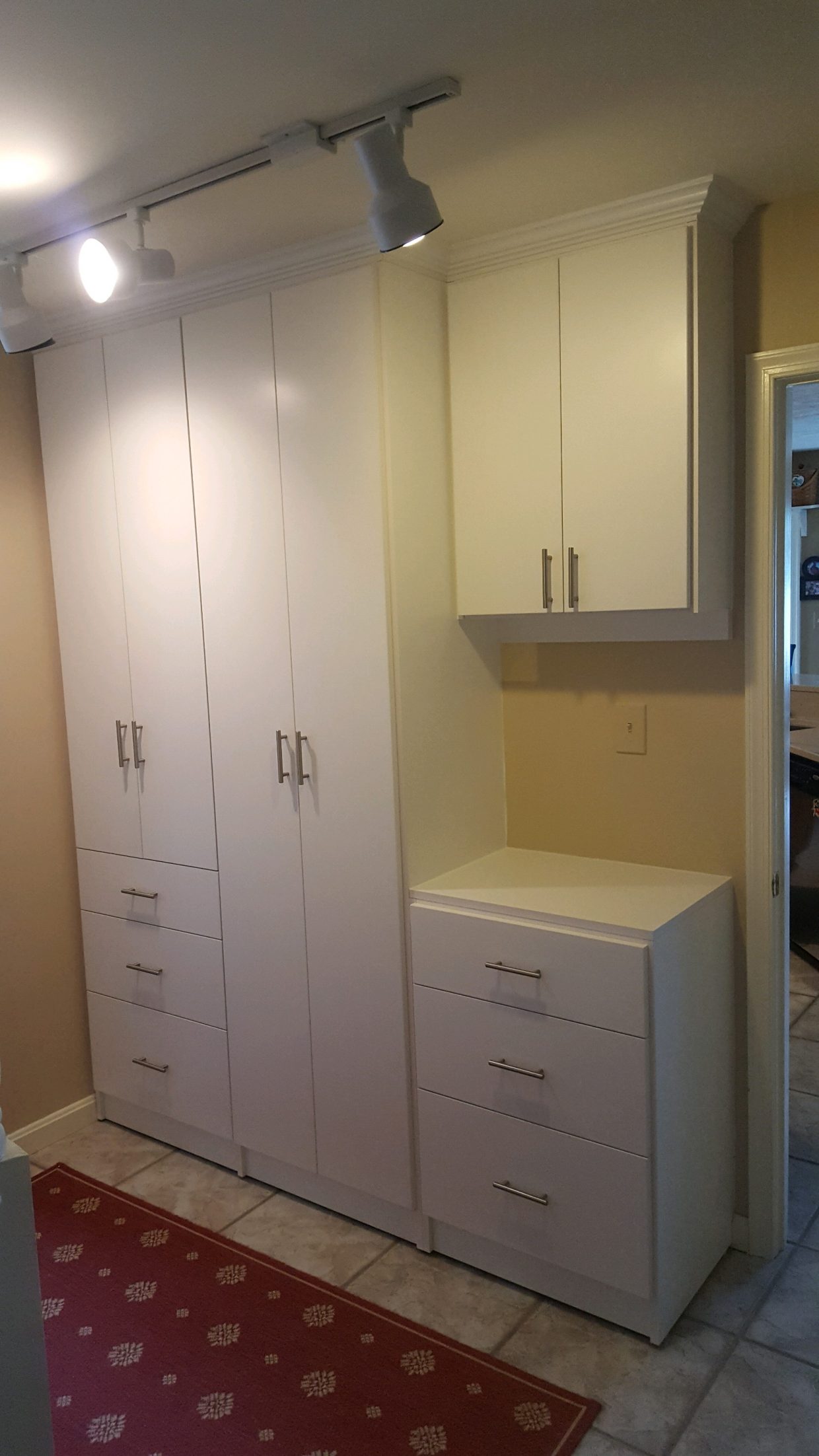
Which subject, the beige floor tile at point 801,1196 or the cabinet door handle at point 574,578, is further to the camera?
the beige floor tile at point 801,1196

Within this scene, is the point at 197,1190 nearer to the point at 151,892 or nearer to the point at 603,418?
the point at 151,892

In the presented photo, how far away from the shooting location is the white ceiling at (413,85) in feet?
5.13

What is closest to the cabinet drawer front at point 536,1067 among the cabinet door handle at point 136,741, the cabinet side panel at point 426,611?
the cabinet side panel at point 426,611

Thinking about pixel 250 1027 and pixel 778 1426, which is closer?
pixel 778 1426

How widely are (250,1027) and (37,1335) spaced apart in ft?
4.44

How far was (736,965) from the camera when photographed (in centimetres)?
261

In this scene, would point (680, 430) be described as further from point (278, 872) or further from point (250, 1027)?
point (250, 1027)

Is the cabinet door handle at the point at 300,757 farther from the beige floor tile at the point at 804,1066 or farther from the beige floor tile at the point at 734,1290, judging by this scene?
the beige floor tile at the point at 804,1066

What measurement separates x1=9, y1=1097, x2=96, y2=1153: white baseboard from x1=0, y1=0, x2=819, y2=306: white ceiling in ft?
8.48

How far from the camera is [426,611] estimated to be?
264 cm

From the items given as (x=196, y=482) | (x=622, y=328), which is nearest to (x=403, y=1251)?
(x=196, y=482)

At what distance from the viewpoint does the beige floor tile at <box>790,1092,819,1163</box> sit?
3.11 m

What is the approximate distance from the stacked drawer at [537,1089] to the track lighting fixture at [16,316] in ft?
5.33

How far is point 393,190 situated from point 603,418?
2.59 feet
